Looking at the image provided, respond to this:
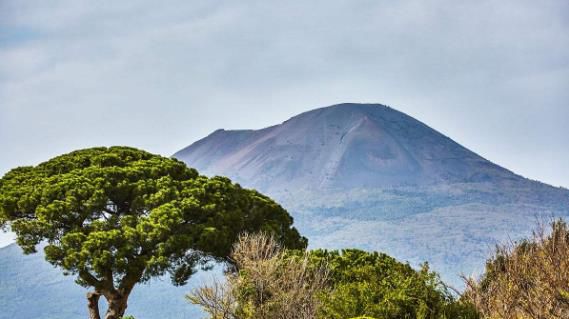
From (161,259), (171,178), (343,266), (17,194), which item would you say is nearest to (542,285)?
(343,266)

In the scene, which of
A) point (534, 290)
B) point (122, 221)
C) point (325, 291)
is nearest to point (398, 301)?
point (325, 291)

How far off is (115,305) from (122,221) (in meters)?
2.82

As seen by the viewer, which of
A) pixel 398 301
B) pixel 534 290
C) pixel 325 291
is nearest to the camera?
pixel 398 301

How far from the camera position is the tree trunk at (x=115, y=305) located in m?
28.7

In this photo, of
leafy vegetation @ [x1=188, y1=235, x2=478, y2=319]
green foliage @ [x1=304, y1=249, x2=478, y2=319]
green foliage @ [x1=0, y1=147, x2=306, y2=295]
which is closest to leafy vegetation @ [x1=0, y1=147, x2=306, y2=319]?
green foliage @ [x1=0, y1=147, x2=306, y2=295]

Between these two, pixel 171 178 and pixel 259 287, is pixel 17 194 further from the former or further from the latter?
pixel 259 287

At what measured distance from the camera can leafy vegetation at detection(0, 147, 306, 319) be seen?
28.0m

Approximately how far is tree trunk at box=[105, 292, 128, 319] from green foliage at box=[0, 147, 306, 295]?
0.26 m

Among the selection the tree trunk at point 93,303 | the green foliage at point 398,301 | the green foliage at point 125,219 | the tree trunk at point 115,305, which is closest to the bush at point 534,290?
the green foliage at point 398,301

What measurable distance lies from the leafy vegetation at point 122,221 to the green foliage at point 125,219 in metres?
0.03

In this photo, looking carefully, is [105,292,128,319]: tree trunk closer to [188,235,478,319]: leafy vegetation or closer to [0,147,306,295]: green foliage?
[0,147,306,295]: green foliage

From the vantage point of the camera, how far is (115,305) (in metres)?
28.9

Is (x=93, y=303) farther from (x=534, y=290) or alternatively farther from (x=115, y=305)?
(x=534, y=290)

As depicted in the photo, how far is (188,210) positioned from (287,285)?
6.73m
